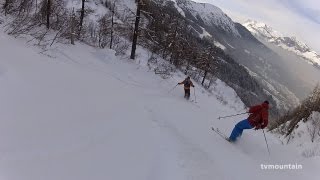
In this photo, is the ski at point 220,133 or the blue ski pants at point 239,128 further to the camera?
the ski at point 220,133

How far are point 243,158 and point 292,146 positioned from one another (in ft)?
20.3

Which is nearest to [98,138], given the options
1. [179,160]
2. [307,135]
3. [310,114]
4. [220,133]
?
[179,160]

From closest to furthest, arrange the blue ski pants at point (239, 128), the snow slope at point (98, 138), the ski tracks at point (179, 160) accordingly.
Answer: the snow slope at point (98, 138) < the ski tracks at point (179, 160) < the blue ski pants at point (239, 128)

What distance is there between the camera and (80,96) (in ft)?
39.0

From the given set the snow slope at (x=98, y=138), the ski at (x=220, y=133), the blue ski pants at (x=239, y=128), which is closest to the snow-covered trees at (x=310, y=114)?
the snow slope at (x=98, y=138)

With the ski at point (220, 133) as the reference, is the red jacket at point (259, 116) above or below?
above

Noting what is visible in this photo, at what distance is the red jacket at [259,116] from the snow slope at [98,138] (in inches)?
38.1

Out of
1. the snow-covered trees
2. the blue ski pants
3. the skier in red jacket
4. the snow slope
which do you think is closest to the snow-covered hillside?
the snow-covered trees

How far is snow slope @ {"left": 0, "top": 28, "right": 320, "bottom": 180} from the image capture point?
23.5 ft

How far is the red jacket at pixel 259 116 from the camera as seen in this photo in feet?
→ 43.7

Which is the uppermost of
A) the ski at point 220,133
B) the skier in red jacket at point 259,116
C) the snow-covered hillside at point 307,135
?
the skier in red jacket at point 259,116

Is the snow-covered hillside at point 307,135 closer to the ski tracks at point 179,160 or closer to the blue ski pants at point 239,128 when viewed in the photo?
the blue ski pants at point 239,128

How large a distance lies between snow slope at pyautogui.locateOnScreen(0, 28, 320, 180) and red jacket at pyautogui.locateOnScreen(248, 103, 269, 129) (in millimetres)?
967

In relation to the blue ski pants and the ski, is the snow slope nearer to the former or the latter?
the blue ski pants
